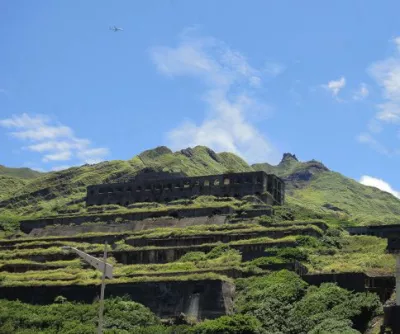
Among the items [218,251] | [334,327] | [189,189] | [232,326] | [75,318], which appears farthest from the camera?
[189,189]

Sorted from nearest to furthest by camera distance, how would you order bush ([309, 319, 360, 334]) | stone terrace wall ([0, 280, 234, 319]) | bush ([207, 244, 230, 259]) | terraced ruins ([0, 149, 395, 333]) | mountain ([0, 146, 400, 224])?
bush ([309, 319, 360, 334]), terraced ruins ([0, 149, 395, 333]), stone terrace wall ([0, 280, 234, 319]), bush ([207, 244, 230, 259]), mountain ([0, 146, 400, 224])

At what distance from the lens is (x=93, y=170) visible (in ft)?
484

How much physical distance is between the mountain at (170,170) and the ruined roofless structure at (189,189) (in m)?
12.7

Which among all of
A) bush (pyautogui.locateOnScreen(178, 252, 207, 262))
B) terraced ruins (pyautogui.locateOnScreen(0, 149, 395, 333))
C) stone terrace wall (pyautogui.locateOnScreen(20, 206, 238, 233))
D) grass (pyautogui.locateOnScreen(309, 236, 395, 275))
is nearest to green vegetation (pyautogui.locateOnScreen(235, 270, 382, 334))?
terraced ruins (pyautogui.locateOnScreen(0, 149, 395, 333))

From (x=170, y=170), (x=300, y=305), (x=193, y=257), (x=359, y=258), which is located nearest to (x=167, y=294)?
(x=193, y=257)

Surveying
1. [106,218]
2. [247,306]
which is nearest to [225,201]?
[106,218]

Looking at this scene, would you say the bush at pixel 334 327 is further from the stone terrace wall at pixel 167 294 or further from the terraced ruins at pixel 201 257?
the stone terrace wall at pixel 167 294

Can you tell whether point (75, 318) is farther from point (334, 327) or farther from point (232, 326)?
point (334, 327)

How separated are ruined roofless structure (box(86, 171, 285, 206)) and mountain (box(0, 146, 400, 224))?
12.7 meters

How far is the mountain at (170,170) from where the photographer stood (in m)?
132

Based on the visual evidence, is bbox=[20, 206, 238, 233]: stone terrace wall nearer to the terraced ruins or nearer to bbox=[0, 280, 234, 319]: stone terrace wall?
the terraced ruins

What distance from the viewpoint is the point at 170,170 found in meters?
134

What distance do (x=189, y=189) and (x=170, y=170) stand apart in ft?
133

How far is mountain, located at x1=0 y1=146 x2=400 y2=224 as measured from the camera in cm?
13238
